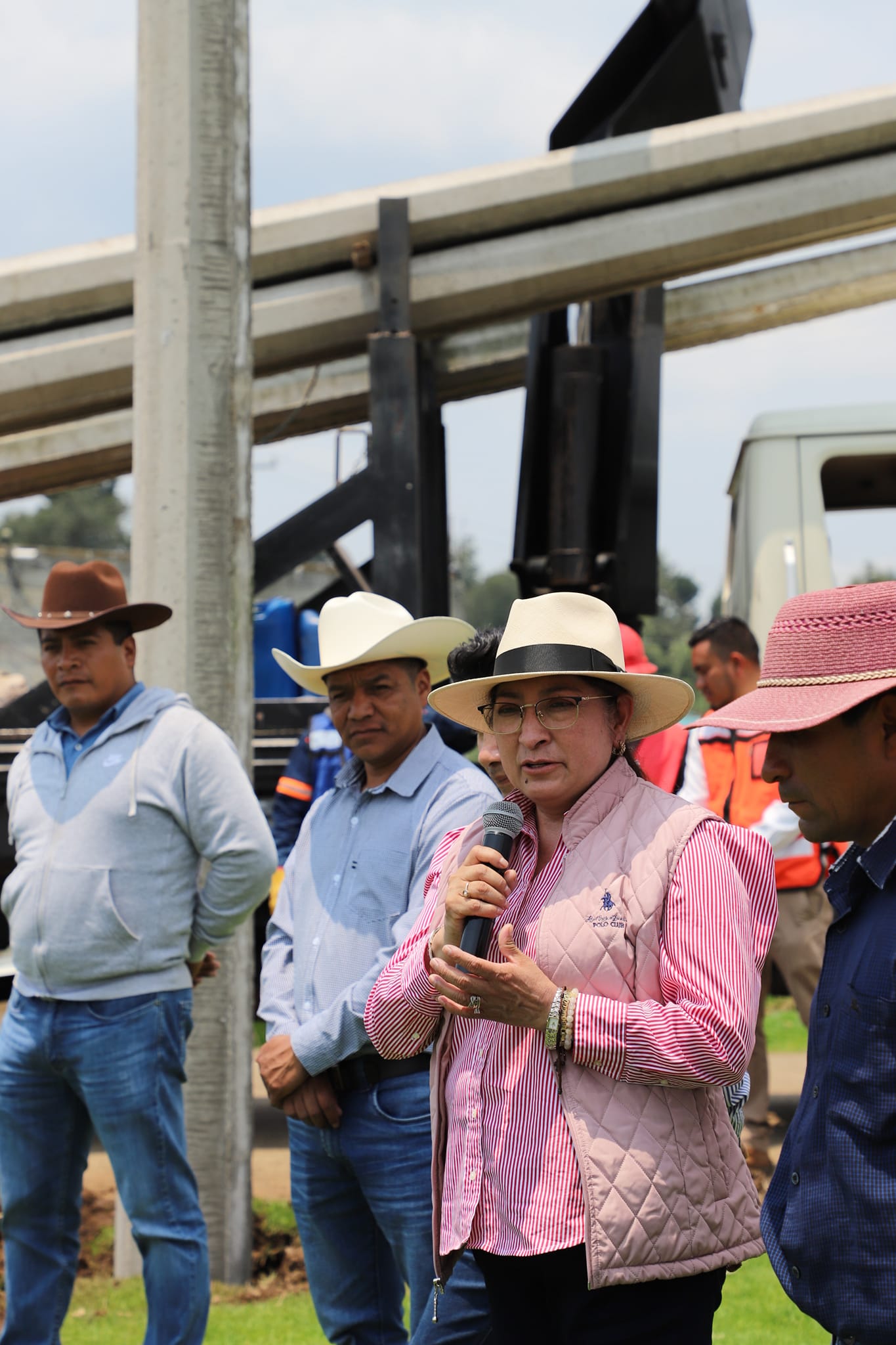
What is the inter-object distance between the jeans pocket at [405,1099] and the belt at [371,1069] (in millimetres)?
11

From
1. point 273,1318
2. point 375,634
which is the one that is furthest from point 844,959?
point 273,1318

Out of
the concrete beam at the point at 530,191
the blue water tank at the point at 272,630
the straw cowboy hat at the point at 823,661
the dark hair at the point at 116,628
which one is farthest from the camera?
the blue water tank at the point at 272,630

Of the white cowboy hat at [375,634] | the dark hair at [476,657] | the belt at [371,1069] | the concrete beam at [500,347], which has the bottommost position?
the belt at [371,1069]

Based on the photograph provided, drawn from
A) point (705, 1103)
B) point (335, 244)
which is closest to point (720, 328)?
point (335, 244)

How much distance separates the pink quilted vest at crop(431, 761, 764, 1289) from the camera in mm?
2127

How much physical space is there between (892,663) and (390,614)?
1.76 m

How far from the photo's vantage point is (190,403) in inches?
195

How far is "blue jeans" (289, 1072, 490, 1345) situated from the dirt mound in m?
1.47

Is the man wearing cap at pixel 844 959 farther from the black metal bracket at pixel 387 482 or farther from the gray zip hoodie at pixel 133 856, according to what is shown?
the black metal bracket at pixel 387 482

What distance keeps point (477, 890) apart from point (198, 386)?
3214 mm

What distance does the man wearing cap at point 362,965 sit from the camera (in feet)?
10.1

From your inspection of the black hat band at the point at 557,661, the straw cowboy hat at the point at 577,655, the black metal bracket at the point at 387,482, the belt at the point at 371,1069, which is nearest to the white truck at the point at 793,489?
the black metal bracket at the point at 387,482

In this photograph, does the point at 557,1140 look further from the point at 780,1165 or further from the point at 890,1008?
the point at 890,1008

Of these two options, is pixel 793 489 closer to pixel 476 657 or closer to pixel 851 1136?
pixel 476 657
